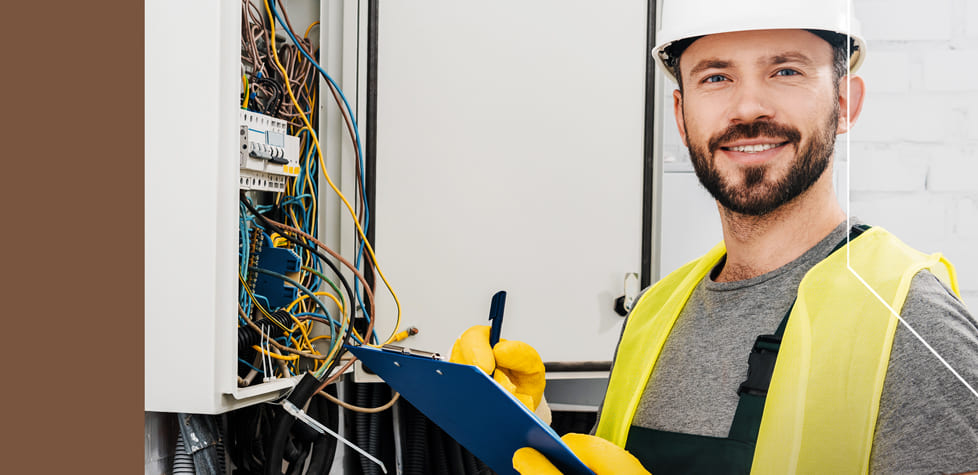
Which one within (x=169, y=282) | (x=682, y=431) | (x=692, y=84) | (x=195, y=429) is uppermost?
(x=692, y=84)

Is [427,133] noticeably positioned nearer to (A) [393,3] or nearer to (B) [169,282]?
(A) [393,3]

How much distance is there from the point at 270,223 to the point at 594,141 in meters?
0.72

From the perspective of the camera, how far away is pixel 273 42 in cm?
137

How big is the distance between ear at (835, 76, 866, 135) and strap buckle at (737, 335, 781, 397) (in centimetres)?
26

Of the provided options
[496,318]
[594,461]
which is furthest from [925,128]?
[496,318]

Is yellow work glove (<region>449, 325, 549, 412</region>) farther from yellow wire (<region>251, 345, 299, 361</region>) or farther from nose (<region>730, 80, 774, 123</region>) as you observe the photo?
nose (<region>730, 80, 774, 123</region>)

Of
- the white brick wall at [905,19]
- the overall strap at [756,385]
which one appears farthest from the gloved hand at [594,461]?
the white brick wall at [905,19]

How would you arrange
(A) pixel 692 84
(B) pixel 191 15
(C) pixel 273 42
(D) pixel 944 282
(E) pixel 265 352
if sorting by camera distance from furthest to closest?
(C) pixel 273 42 → (E) pixel 265 352 → (B) pixel 191 15 → (A) pixel 692 84 → (D) pixel 944 282

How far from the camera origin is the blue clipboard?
710mm

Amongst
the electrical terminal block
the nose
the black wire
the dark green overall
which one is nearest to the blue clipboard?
the dark green overall

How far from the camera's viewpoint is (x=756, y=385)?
2.33 feet

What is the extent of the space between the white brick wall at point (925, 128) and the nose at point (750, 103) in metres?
0.22

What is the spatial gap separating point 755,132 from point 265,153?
858 mm

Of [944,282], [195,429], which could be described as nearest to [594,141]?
[195,429]
